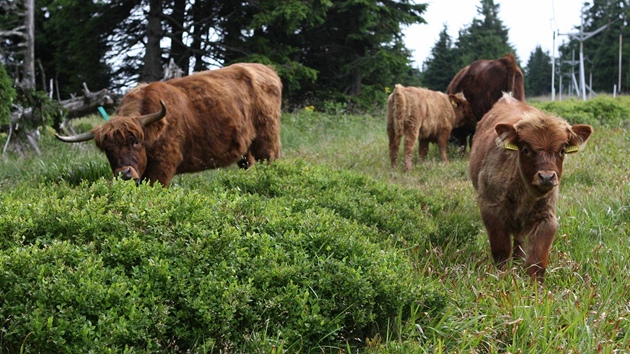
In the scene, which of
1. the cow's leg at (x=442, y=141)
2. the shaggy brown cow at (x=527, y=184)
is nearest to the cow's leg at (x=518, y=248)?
the shaggy brown cow at (x=527, y=184)

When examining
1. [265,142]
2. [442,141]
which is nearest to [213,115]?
[265,142]

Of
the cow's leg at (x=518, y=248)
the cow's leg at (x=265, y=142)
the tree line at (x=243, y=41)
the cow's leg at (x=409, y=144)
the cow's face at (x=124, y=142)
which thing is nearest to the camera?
the cow's leg at (x=518, y=248)

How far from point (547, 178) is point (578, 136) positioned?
30.3 inches

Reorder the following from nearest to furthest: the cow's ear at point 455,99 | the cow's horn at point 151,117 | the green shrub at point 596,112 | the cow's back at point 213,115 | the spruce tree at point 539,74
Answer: the cow's horn at point 151,117
the cow's back at point 213,115
the cow's ear at point 455,99
the green shrub at point 596,112
the spruce tree at point 539,74

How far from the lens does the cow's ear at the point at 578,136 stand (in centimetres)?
464

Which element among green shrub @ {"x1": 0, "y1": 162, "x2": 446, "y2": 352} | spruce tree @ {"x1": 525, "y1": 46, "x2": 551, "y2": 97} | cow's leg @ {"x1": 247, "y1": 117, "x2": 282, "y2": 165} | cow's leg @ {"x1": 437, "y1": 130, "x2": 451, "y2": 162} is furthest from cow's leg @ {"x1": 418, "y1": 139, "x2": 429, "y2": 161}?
spruce tree @ {"x1": 525, "y1": 46, "x2": 551, "y2": 97}

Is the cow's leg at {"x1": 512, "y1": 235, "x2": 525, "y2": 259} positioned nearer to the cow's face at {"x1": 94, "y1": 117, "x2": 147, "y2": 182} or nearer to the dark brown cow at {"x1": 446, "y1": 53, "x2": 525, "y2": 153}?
the cow's face at {"x1": 94, "y1": 117, "x2": 147, "y2": 182}

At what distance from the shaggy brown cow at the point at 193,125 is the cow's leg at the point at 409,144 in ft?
8.57

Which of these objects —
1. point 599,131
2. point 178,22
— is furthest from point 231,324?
point 178,22

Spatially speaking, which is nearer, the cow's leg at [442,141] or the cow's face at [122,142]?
the cow's face at [122,142]

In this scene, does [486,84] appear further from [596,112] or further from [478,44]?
[478,44]

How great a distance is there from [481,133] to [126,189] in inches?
154

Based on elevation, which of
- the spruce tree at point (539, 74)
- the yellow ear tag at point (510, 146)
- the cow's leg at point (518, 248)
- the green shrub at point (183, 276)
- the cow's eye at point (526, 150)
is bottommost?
the cow's leg at point (518, 248)

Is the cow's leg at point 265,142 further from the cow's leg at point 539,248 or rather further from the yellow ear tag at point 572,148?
the yellow ear tag at point 572,148
